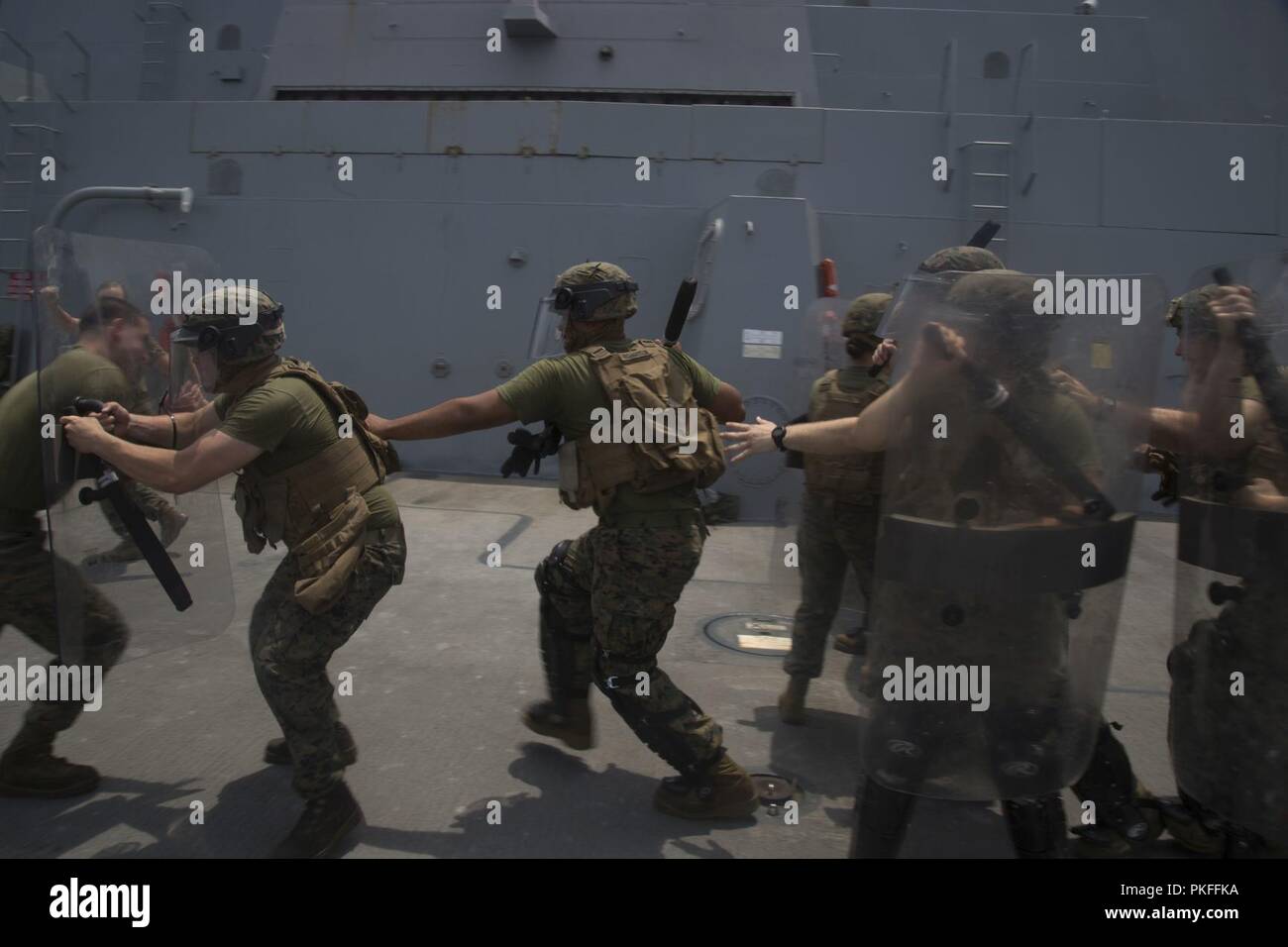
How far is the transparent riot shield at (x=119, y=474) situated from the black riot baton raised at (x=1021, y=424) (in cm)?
243

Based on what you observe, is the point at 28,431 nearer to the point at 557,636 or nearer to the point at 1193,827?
the point at 557,636

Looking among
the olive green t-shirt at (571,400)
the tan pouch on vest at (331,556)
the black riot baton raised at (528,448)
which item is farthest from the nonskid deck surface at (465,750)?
the black riot baton raised at (528,448)

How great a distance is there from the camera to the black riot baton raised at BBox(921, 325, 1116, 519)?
83.3 inches

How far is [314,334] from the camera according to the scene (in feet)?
30.3

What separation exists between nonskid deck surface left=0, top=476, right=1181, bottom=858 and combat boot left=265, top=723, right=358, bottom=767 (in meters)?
0.05

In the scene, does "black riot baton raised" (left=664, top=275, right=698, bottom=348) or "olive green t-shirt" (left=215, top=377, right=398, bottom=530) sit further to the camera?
"black riot baton raised" (left=664, top=275, right=698, bottom=348)

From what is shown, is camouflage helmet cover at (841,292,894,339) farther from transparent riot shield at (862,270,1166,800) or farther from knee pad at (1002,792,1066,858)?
knee pad at (1002,792,1066,858)

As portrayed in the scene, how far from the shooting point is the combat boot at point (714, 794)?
3.00 meters

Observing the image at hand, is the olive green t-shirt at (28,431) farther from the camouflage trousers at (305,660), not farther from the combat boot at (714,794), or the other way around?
the combat boot at (714,794)

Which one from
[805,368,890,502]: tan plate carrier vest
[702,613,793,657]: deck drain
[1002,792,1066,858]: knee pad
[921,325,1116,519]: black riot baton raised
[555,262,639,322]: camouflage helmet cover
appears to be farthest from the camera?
[702,613,793,657]: deck drain

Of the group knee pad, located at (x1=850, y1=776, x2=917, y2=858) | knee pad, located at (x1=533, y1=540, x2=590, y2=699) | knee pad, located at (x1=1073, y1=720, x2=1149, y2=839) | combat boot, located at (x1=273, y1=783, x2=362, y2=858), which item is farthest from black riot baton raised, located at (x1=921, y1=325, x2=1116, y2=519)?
combat boot, located at (x1=273, y1=783, x2=362, y2=858)

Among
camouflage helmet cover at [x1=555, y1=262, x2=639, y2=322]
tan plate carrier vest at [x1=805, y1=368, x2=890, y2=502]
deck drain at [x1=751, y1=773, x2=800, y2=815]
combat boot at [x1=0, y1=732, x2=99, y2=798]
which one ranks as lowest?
deck drain at [x1=751, y1=773, x2=800, y2=815]

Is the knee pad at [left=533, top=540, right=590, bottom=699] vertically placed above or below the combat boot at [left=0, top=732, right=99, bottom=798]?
above

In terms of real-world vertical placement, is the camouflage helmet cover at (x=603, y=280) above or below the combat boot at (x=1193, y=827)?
above
